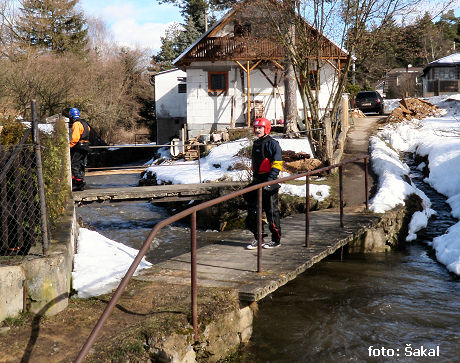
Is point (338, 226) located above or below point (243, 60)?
below

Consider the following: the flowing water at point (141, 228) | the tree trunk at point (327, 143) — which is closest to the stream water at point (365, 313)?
the flowing water at point (141, 228)

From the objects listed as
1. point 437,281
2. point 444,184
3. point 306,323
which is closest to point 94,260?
point 306,323

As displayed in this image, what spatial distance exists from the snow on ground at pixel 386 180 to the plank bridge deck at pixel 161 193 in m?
0.96

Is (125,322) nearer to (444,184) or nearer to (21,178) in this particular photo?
(21,178)

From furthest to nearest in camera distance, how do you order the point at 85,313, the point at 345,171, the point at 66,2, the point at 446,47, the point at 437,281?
1. the point at 446,47
2. the point at 66,2
3. the point at 345,171
4. the point at 437,281
5. the point at 85,313

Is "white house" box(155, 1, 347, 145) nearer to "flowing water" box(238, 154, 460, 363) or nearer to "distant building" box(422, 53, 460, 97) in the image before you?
"flowing water" box(238, 154, 460, 363)

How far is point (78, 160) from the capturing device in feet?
38.7

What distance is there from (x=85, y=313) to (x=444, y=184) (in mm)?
11142

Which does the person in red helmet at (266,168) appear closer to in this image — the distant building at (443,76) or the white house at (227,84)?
the white house at (227,84)

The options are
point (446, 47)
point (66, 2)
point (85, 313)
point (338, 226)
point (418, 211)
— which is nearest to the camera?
point (85, 313)

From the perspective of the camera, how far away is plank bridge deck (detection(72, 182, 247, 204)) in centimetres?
1192

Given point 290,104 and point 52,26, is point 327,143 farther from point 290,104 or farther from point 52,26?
point 52,26

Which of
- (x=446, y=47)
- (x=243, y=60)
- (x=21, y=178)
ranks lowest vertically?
(x=21, y=178)

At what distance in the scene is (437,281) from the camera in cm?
772
